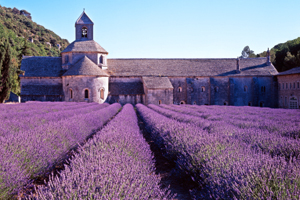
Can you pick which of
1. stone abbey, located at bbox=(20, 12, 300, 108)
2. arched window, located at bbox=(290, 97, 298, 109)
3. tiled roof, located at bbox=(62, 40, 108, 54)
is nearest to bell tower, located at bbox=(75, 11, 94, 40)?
stone abbey, located at bbox=(20, 12, 300, 108)

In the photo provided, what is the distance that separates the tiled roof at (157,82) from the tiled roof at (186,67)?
147cm

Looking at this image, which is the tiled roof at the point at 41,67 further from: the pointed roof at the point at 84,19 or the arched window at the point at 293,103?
the arched window at the point at 293,103

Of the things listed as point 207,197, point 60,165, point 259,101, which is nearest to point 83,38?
point 259,101

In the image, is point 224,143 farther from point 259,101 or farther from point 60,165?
point 259,101

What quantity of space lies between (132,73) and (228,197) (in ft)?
101

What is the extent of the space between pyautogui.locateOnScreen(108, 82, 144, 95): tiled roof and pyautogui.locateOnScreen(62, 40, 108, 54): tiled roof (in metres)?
5.15

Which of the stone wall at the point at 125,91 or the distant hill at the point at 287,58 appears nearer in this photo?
the stone wall at the point at 125,91

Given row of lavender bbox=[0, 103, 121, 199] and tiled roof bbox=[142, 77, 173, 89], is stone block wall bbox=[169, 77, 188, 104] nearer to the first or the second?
tiled roof bbox=[142, 77, 173, 89]

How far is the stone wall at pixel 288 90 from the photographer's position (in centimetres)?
2973

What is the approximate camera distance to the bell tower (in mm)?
32969

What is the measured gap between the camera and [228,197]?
2549 millimetres

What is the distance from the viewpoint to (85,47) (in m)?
31.6

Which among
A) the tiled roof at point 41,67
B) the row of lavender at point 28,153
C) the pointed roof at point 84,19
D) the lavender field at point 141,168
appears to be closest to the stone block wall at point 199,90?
the pointed roof at point 84,19

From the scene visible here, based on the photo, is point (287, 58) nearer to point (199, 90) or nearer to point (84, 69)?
point (199, 90)
